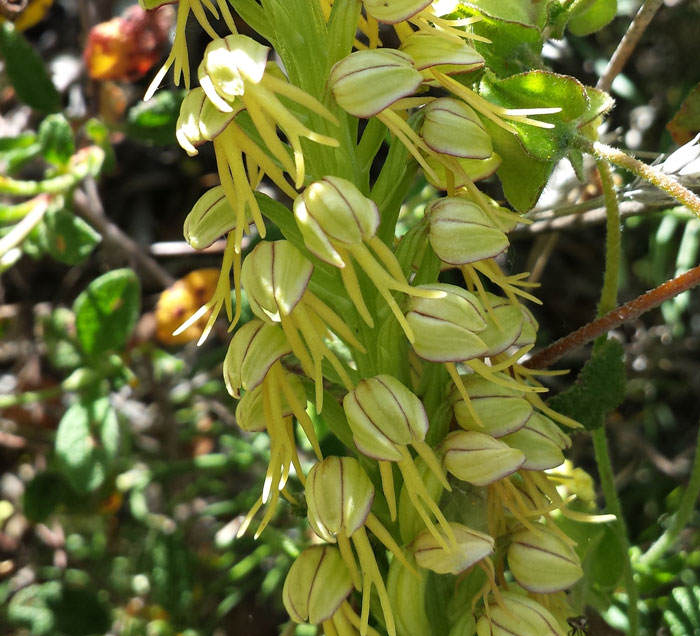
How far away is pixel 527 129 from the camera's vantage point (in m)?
0.81

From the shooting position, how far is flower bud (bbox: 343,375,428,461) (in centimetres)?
71

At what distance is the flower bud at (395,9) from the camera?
27.6 inches

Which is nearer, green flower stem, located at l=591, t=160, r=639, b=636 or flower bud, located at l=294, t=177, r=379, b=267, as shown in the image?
flower bud, located at l=294, t=177, r=379, b=267

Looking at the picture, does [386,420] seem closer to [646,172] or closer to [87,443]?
[646,172]

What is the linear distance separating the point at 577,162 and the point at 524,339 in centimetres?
16

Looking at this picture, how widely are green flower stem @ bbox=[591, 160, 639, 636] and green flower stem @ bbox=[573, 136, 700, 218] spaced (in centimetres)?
4

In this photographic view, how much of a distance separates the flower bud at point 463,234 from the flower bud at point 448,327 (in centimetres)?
4

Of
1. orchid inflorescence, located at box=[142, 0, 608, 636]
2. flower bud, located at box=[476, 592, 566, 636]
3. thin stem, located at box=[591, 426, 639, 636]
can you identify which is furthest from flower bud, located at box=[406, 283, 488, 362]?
thin stem, located at box=[591, 426, 639, 636]

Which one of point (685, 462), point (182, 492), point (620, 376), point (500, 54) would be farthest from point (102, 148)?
point (685, 462)

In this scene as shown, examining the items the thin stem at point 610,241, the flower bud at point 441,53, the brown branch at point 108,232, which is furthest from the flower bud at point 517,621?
the brown branch at point 108,232

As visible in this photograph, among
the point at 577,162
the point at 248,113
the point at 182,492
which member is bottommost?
the point at 182,492

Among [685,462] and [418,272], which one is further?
[685,462]

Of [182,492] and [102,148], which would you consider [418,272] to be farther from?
[182,492]

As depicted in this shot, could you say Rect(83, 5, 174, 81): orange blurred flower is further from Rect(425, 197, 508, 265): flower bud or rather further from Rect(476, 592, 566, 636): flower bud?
Rect(476, 592, 566, 636): flower bud
